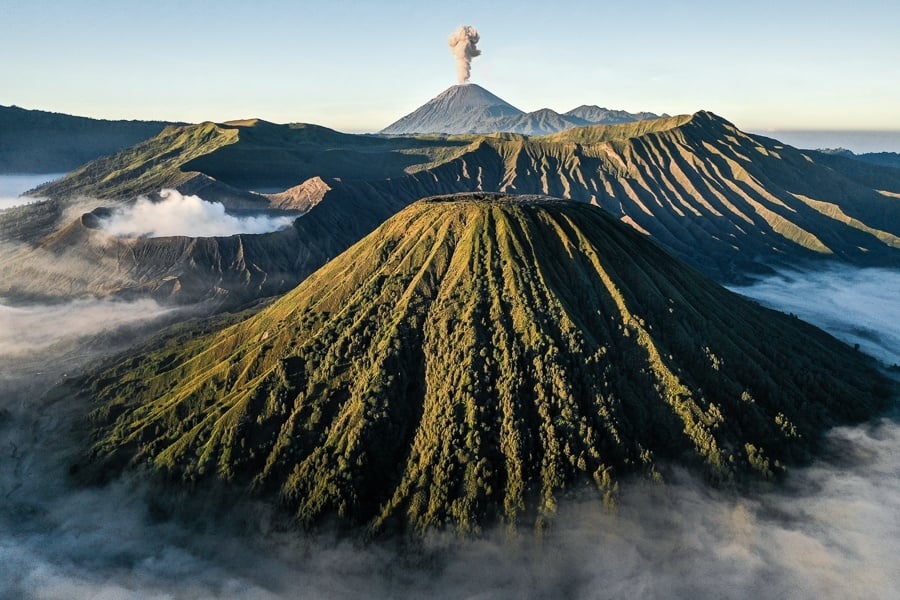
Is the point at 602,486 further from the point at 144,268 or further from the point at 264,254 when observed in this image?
the point at 144,268

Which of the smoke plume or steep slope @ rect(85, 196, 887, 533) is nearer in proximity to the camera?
steep slope @ rect(85, 196, 887, 533)

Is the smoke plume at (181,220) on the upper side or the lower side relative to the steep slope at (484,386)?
upper

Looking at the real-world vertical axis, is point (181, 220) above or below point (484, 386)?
above

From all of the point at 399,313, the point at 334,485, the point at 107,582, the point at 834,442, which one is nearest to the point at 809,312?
the point at 834,442

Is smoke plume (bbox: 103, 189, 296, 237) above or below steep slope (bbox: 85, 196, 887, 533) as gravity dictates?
above

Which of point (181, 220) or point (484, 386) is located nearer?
point (484, 386)

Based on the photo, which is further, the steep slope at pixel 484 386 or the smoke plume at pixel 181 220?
the smoke plume at pixel 181 220
